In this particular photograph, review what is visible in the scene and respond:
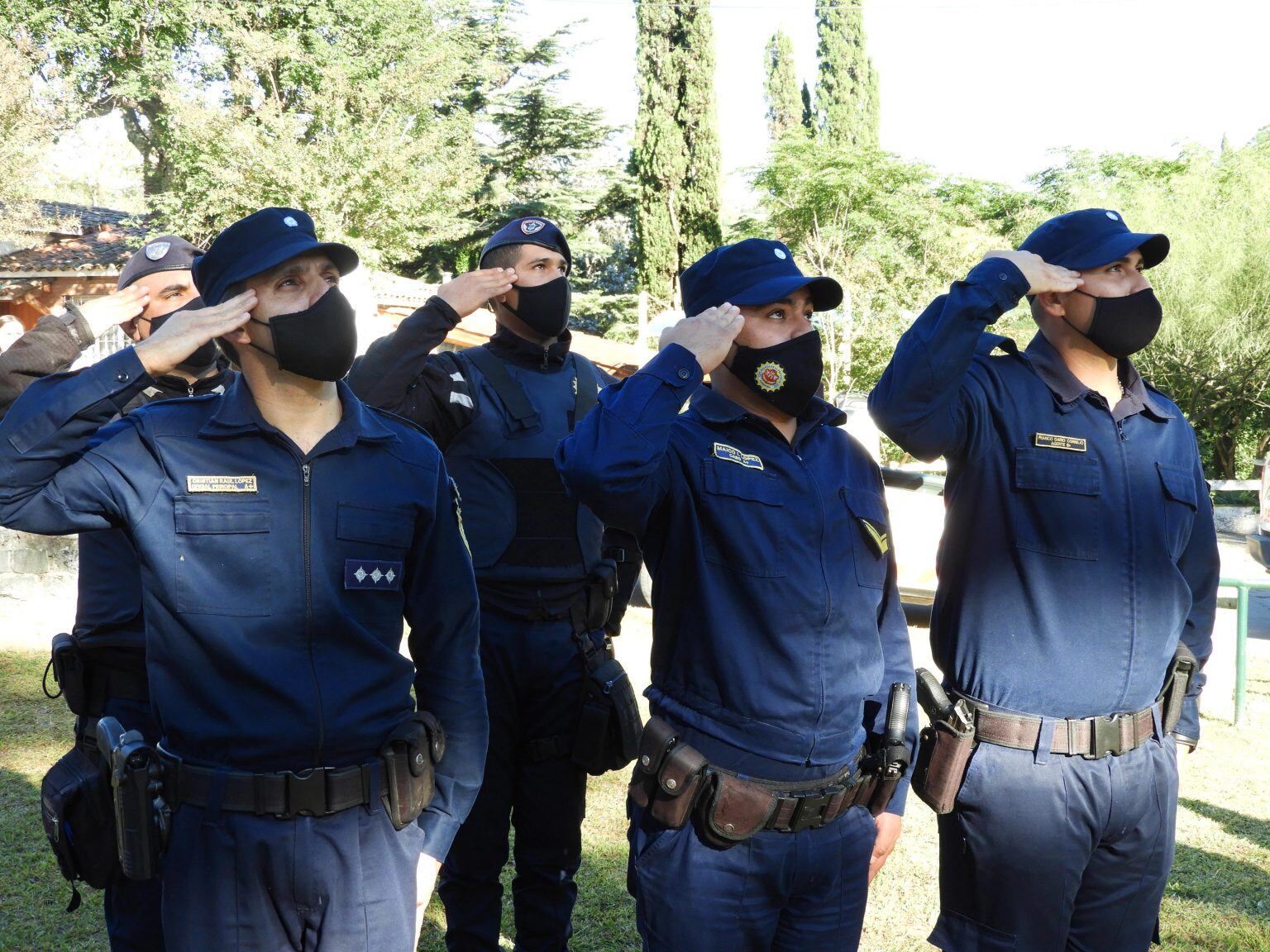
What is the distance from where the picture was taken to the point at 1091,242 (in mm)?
3145

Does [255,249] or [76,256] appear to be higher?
A: [255,249]

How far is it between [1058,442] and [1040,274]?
1.52 ft

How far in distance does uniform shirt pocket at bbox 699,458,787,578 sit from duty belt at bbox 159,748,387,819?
3.16 feet

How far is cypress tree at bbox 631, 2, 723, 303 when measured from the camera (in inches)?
1123

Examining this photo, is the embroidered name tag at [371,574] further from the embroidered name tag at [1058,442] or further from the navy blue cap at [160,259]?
the embroidered name tag at [1058,442]

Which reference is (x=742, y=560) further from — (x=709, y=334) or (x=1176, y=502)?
(x=1176, y=502)

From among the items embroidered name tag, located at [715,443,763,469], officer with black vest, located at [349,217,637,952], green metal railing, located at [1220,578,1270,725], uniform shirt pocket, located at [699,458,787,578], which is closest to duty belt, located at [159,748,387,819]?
uniform shirt pocket, located at [699,458,787,578]

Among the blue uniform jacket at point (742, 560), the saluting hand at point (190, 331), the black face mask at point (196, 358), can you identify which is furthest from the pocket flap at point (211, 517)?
the black face mask at point (196, 358)

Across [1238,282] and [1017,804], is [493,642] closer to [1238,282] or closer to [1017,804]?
[1017,804]

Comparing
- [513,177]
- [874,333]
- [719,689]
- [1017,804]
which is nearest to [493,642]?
[719,689]

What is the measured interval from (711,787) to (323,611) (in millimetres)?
941

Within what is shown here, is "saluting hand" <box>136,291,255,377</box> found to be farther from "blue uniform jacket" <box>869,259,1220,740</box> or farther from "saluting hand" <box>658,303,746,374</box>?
"blue uniform jacket" <box>869,259,1220,740</box>

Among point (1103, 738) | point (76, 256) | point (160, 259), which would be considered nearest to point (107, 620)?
point (160, 259)

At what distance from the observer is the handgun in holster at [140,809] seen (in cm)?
229
